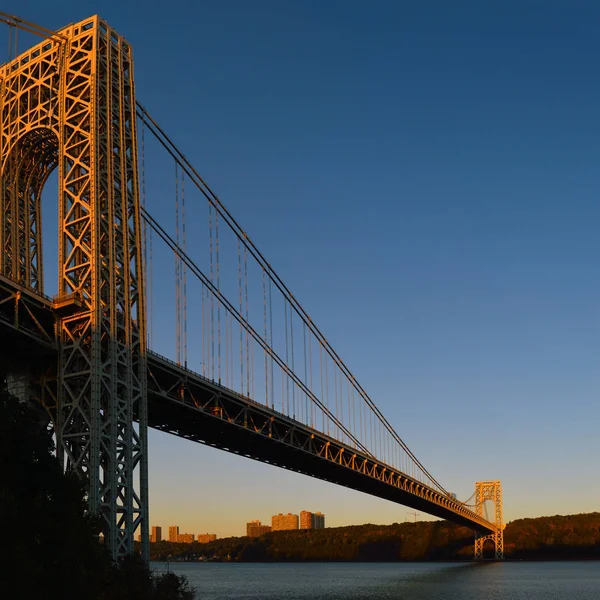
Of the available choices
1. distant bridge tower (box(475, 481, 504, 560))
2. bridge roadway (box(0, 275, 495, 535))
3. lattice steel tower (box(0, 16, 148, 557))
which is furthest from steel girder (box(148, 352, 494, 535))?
distant bridge tower (box(475, 481, 504, 560))

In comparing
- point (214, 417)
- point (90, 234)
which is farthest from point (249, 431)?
point (90, 234)

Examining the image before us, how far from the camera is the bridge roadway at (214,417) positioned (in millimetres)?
32219

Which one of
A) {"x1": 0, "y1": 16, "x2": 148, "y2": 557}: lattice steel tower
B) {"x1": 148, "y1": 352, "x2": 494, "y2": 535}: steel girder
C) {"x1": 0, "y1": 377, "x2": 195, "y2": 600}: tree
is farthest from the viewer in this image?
{"x1": 148, "y1": 352, "x2": 494, "y2": 535}: steel girder

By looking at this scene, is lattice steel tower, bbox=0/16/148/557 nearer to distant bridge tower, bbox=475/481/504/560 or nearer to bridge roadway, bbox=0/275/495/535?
bridge roadway, bbox=0/275/495/535

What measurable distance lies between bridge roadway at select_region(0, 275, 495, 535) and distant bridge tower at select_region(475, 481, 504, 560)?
76829 millimetres

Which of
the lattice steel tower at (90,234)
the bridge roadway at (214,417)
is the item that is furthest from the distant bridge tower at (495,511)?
the lattice steel tower at (90,234)

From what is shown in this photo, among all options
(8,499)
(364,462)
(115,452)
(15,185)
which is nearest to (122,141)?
(15,185)

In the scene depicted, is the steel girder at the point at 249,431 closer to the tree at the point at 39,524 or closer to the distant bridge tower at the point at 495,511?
the tree at the point at 39,524

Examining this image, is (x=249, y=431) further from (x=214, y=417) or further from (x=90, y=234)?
(x=90, y=234)

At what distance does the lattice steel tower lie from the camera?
3195 cm

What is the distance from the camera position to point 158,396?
39406mm

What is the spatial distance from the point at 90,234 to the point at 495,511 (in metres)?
130

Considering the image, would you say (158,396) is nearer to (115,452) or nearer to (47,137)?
(115,452)

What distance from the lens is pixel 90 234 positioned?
1319 inches
